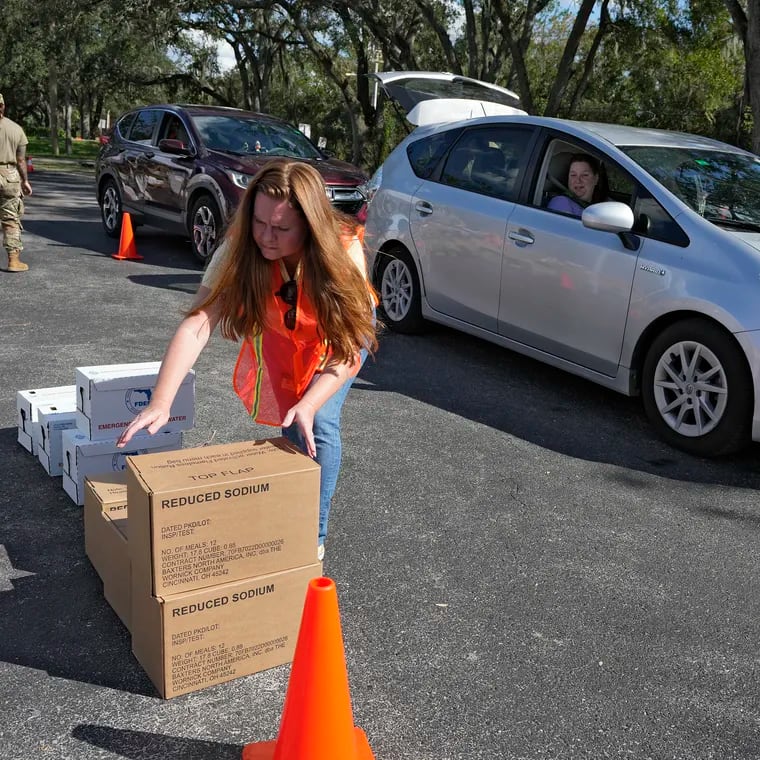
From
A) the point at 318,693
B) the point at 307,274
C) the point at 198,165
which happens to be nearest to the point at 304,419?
the point at 307,274

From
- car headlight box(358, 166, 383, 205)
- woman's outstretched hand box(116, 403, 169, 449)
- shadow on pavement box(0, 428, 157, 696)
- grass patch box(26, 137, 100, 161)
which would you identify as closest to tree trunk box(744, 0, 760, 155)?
car headlight box(358, 166, 383, 205)

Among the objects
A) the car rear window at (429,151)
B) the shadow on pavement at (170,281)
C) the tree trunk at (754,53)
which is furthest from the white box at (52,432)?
the tree trunk at (754,53)

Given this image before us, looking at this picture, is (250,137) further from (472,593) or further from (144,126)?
(472,593)

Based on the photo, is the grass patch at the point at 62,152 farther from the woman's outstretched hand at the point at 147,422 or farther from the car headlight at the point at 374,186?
the woman's outstretched hand at the point at 147,422

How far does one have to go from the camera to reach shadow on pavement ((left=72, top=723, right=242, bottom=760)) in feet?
8.41

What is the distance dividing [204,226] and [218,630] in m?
8.14

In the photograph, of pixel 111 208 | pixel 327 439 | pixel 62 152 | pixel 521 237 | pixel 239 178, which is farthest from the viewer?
pixel 62 152

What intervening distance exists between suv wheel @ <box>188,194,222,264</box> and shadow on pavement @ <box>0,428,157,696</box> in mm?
6213

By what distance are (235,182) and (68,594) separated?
7.13m

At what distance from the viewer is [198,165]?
34.2 ft

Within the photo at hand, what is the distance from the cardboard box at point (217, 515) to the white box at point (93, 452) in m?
1.23

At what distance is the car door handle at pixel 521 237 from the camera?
19.8ft

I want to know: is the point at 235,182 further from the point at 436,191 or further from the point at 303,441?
the point at 303,441

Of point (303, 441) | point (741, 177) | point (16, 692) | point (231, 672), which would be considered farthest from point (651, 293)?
point (16, 692)
